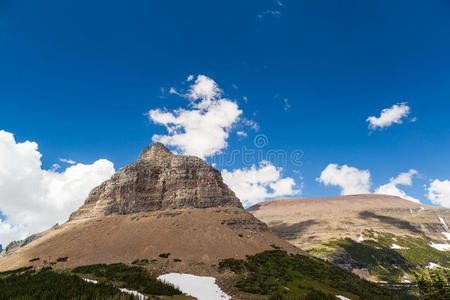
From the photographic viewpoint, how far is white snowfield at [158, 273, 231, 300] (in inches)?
1495

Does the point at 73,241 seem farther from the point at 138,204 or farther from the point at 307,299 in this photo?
the point at 307,299

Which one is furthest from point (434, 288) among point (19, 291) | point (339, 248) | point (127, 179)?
point (339, 248)

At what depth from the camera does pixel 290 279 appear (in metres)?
48.8

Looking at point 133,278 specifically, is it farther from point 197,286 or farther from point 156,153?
point 156,153

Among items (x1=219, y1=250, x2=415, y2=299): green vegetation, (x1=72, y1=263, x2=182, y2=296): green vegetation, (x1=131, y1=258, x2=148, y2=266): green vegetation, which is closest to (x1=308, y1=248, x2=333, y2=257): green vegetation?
(x1=219, y1=250, x2=415, y2=299): green vegetation

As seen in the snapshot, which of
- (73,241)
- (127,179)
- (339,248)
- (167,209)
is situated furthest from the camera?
(339,248)

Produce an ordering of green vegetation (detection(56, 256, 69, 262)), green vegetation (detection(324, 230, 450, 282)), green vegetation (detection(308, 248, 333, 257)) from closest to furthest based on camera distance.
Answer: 1. green vegetation (detection(56, 256, 69, 262))
2. green vegetation (detection(324, 230, 450, 282))
3. green vegetation (detection(308, 248, 333, 257))

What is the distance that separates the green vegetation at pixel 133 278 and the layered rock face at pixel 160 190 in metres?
38.3

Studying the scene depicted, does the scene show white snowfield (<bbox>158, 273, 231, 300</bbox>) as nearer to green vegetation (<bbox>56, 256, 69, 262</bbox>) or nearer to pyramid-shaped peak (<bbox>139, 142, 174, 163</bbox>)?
green vegetation (<bbox>56, 256, 69, 262</bbox>)

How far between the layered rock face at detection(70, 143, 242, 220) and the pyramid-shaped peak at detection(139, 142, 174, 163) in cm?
Result: 574

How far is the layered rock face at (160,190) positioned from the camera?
91.2 metres

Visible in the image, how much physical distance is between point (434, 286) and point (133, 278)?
46.1 metres

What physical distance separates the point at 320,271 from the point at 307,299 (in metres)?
22.3

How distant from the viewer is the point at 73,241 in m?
72.2
